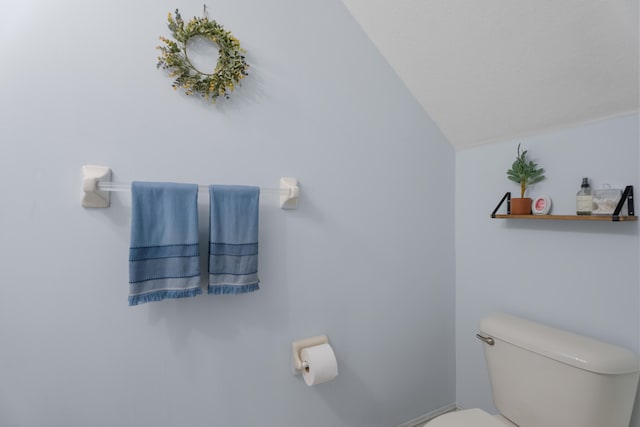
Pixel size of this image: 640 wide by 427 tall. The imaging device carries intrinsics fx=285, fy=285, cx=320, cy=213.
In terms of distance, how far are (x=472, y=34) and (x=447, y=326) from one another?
1445 millimetres

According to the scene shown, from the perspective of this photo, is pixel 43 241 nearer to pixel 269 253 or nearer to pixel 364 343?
pixel 269 253

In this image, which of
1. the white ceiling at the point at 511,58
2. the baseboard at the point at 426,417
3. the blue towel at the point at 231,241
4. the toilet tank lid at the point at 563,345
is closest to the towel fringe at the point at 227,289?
the blue towel at the point at 231,241

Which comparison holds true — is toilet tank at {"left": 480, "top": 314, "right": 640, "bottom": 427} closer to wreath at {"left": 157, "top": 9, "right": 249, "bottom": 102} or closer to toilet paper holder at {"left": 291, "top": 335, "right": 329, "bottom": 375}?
toilet paper holder at {"left": 291, "top": 335, "right": 329, "bottom": 375}

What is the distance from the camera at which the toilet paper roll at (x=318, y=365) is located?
3.62ft

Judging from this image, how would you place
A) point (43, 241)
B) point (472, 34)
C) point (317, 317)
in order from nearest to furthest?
point (43, 241) < point (472, 34) < point (317, 317)

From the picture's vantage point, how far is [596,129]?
1.12m

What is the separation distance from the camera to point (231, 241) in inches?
39.6

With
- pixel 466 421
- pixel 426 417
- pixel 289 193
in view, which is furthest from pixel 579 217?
pixel 426 417

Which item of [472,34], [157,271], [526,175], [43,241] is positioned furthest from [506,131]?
[43,241]

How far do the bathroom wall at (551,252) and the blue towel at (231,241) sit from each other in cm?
121

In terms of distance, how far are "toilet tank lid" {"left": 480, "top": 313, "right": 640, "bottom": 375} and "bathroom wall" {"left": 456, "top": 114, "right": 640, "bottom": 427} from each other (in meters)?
0.10

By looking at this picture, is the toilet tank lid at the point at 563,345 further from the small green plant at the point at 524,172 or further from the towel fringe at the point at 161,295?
the towel fringe at the point at 161,295

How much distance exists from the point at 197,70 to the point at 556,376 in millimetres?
1693

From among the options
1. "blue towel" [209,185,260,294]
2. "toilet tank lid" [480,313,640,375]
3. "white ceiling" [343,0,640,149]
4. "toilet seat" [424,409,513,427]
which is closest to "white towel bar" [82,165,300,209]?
"blue towel" [209,185,260,294]
